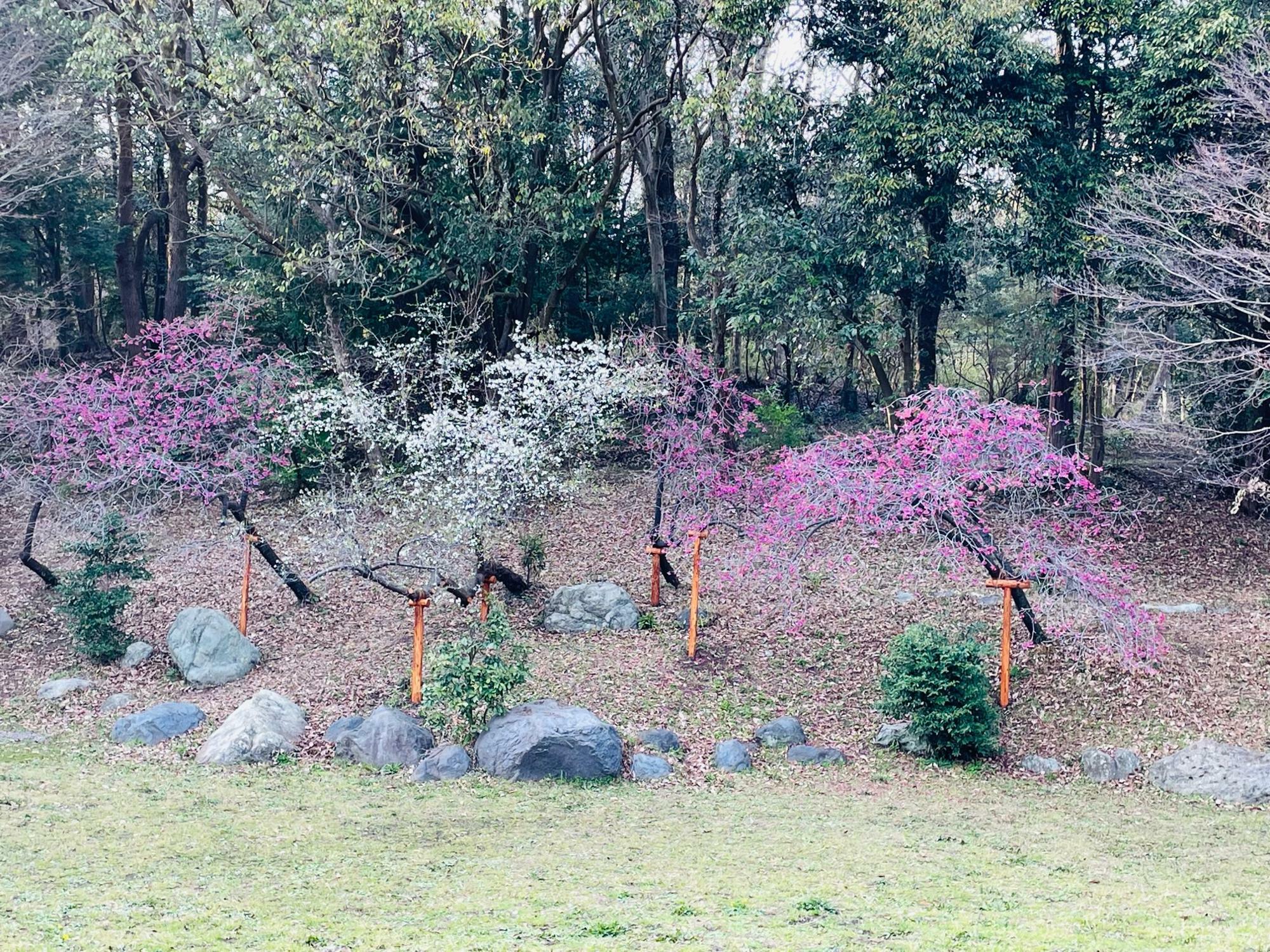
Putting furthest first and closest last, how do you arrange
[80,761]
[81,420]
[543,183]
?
[543,183], [81,420], [80,761]

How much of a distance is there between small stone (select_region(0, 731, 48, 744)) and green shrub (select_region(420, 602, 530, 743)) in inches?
158

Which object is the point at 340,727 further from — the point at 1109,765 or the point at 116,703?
the point at 1109,765

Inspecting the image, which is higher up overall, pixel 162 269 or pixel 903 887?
pixel 162 269

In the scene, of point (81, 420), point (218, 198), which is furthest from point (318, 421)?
point (218, 198)

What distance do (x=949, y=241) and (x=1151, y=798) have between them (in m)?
10.1

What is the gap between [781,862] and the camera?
7.04 m

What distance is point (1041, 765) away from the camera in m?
9.82

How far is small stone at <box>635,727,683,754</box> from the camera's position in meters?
10.2

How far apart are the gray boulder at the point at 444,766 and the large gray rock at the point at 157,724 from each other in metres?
2.84

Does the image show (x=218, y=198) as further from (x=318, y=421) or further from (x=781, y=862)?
(x=781, y=862)

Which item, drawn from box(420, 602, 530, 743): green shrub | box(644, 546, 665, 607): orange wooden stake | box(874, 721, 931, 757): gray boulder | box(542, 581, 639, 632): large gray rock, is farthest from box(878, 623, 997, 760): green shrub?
box(644, 546, 665, 607): orange wooden stake

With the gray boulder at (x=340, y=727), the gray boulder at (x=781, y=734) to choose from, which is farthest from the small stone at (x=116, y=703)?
the gray boulder at (x=781, y=734)

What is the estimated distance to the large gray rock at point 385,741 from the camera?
9.90 metres

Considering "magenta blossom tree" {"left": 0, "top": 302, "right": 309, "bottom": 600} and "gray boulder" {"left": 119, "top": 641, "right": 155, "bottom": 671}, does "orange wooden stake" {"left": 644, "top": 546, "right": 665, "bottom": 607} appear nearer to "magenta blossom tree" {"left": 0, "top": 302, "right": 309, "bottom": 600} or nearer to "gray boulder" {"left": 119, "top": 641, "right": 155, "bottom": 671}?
"magenta blossom tree" {"left": 0, "top": 302, "right": 309, "bottom": 600}
